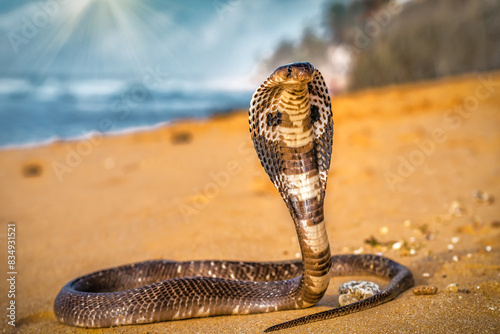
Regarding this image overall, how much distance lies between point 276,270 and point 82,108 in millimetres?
28144

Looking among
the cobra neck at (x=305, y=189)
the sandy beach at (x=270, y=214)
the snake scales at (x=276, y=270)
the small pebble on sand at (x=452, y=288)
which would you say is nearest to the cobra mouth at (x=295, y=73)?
the snake scales at (x=276, y=270)

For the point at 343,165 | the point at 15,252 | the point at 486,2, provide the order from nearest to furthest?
the point at 15,252 < the point at 343,165 < the point at 486,2

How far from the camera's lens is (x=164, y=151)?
43.9ft

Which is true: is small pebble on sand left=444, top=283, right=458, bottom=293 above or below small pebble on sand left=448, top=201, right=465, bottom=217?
above

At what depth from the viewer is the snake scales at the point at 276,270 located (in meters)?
3.13

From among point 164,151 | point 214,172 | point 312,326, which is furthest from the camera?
point 164,151

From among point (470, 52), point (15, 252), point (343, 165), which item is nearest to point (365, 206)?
point (343, 165)

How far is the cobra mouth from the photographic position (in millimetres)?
2723

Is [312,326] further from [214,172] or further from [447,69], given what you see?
[447,69]

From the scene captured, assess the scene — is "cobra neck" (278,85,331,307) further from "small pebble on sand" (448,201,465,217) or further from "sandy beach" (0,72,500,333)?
"small pebble on sand" (448,201,465,217)

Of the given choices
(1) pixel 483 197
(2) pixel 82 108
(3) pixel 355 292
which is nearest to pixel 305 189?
(3) pixel 355 292

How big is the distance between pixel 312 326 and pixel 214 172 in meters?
7.23

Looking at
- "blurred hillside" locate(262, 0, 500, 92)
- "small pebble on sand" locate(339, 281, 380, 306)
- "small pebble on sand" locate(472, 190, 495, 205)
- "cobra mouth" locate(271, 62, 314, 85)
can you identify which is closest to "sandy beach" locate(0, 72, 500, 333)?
"small pebble on sand" locate(472, 190, 495, 205)

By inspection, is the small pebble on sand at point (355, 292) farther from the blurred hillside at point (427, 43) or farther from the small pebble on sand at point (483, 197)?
the blurred hillside at point (427, 43)
